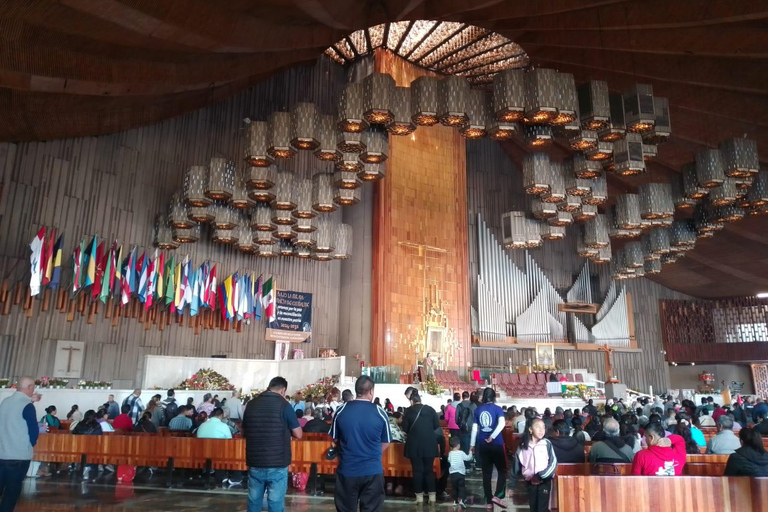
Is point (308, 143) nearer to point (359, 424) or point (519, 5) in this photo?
point (519, 5)

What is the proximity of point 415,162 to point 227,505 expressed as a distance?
56.8 ft

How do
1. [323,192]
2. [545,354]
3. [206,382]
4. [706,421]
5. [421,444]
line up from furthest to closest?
1. [545,354]
2. [323,192]
3. [206,382]
4. [706,421]
5. [421,444]

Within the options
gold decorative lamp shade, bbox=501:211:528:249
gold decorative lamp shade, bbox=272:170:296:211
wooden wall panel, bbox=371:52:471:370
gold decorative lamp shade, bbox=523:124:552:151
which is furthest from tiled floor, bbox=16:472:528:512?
wooden wall panel, bbox=371:52:471:370

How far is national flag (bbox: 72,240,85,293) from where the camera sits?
46.9ft

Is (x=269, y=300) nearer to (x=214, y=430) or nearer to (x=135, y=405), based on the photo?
(x=135, y=405)

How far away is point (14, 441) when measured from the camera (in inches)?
193

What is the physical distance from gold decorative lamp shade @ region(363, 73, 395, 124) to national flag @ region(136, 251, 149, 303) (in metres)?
7.64

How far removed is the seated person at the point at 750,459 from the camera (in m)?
4.32

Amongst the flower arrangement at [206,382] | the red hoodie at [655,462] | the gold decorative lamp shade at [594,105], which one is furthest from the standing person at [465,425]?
the flower arrangement at [206,382]

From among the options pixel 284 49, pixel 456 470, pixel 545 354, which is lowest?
pixel 456 470

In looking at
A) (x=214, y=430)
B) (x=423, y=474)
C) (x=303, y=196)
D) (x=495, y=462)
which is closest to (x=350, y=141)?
(x=303, y=196)

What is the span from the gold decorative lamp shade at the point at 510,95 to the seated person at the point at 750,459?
8.67 metres

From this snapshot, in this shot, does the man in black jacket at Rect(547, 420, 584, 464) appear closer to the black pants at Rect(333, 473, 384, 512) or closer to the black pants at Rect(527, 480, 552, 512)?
the black pants at Rect(527, 480, 552, 512)

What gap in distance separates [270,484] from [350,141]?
9561mm
